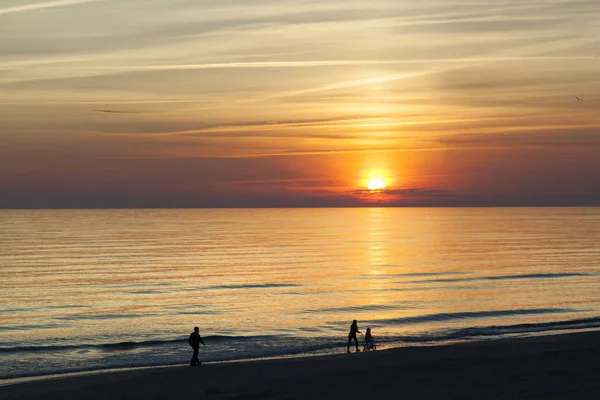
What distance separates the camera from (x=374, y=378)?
28797 mm

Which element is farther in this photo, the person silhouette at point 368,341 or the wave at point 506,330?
Answer: the wave at point 506,330

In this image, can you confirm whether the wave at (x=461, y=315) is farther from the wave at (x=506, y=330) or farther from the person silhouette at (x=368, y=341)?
the person silhouette at (x=368, y=341)

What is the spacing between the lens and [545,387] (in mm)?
25781

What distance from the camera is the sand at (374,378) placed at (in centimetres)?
2594

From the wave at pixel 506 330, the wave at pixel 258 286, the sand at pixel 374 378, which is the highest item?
the wave at pixel 258 286

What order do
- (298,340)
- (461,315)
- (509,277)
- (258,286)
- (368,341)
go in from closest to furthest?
(368,341)
(298,340)
(461,315)
(258,286)
(509,277)

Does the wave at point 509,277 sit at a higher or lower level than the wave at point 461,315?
higher

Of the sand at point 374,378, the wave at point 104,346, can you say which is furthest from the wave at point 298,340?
the sand at point 374,378

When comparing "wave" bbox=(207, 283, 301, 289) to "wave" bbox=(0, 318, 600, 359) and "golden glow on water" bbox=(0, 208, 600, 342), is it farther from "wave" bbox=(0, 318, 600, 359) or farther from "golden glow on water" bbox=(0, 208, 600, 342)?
"wave" bbox=(0, 318, 600, 359)

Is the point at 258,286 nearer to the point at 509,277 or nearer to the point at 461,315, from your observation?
the point at 461,315

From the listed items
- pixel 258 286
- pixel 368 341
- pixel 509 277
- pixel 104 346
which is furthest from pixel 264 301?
pixel 509 277

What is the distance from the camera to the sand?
2594 centimetres

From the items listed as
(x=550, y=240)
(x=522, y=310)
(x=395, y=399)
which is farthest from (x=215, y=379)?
(x=550, y=240)

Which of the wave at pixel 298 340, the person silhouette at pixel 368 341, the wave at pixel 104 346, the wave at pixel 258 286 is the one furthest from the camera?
the wave at pixel 258 286
